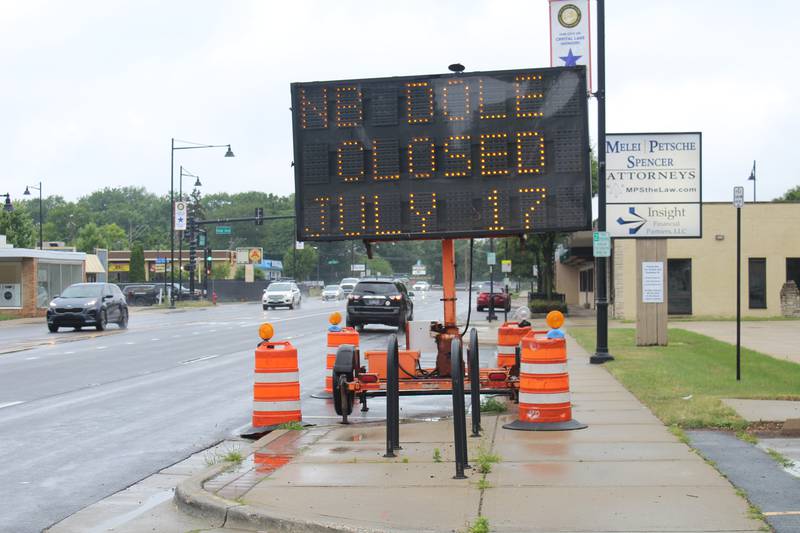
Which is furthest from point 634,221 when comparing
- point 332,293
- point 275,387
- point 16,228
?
point 16,228

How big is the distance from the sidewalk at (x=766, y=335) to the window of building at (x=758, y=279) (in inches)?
159

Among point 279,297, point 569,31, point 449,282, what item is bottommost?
point 279,297

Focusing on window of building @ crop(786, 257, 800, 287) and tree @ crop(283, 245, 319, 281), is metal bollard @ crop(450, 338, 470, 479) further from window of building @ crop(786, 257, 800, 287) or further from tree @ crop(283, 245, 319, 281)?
tree @ crop(283, 245, 319, 281)

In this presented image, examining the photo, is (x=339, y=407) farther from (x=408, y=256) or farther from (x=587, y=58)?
(x=408, y=256)

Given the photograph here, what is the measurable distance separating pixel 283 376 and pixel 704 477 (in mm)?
4880

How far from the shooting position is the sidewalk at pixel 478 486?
6.50m

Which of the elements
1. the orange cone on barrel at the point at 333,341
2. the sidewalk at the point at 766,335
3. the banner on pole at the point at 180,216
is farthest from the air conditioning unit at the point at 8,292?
the orange cone on barrel at the point at 333,341

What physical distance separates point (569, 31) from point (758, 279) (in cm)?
2392

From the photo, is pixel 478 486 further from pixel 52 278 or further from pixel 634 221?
pixel 52 278

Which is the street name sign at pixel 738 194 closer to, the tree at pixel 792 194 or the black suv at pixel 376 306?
the black suv at pixel 376 306

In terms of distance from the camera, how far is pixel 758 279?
39000 millimetres

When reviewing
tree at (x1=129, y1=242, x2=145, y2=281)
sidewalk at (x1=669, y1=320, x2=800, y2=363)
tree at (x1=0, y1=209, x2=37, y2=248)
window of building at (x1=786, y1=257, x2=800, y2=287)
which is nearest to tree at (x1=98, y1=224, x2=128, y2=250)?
tree at (x1=0, y1=209, x2=37, y2=248)

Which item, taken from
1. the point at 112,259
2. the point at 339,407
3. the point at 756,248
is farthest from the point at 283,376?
the point at 112,259

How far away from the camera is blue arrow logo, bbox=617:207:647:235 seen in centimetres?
2053
